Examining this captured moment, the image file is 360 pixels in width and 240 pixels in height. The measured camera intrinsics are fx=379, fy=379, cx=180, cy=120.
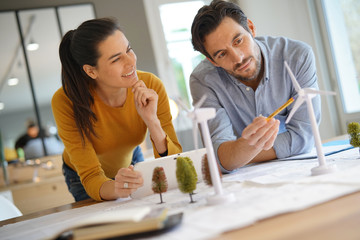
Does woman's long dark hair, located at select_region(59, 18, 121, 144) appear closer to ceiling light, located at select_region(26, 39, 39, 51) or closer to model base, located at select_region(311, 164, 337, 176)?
model base, located at select_region(311, 164, 337, 176)

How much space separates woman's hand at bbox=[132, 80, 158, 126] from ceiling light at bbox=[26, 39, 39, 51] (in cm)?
293

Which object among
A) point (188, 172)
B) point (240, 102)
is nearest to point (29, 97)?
point (240, 102)

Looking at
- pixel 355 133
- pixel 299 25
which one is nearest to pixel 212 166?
pixel 355 133

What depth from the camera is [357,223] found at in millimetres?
667

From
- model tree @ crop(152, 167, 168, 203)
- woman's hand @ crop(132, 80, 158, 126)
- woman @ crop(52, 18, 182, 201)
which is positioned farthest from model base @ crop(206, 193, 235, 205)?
woman's hand @ crop(132, 80, 158, 126)

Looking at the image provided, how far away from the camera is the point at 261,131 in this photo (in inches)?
46.8

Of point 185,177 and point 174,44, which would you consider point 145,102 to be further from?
point 174,44

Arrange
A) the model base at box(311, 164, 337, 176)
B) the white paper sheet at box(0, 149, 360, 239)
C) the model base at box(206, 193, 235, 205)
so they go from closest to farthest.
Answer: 1. the white paper sheet at box(0, 149, 360, 239)
2. the model base at box(206, 193, 235, 205)
3. the model base at box(311, 164, 337, 176)

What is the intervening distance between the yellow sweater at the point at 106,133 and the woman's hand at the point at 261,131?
52 cm

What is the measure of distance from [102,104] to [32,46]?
2.79 m

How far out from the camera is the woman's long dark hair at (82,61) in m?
1.65

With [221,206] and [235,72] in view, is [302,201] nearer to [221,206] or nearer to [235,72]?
[221,206]

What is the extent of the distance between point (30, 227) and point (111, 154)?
0.68 m

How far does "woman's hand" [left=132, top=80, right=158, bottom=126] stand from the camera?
1.65 m
